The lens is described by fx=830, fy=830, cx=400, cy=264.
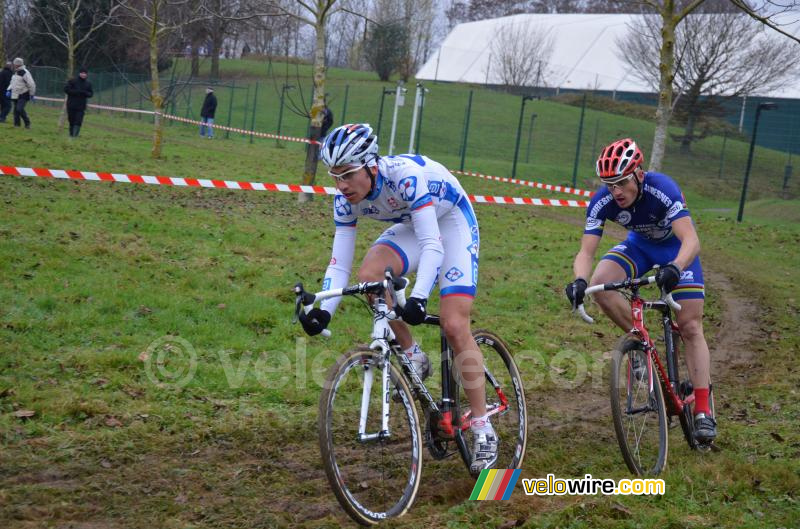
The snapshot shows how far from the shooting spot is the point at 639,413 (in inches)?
217

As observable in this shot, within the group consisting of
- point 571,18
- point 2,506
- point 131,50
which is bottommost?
point 2,506

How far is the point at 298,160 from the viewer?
2741 cm

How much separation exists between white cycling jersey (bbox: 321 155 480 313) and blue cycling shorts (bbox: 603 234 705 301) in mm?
1305

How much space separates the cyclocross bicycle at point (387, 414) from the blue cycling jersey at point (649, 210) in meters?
1.20

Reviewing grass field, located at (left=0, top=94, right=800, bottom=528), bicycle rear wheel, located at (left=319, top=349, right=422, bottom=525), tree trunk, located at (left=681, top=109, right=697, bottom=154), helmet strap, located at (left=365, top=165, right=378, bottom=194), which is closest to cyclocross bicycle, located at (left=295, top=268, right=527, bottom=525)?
bicycle rear wheel, located at (left=319, top=349, right=422, bottom=525)

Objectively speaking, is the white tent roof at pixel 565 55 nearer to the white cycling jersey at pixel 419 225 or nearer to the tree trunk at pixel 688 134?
the tree trunk at pixel 688 134

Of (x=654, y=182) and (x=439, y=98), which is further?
(x=439, y=98)

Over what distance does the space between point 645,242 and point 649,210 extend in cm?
44

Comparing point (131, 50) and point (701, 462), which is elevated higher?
point (131, 50)

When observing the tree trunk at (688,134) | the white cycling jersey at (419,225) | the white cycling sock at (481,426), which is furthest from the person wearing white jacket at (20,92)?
the tree trunk at (688,134)

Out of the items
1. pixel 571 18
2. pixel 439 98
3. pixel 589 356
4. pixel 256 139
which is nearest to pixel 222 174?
pixel 589 356

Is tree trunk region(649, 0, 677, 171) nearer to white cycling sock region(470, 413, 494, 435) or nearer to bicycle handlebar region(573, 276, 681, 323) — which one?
bicycle handlebar region(573, 276, 681, 323)

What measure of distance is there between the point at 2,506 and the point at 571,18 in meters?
72.9

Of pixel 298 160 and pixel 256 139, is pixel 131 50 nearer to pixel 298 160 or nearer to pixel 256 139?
pixel 256 139
